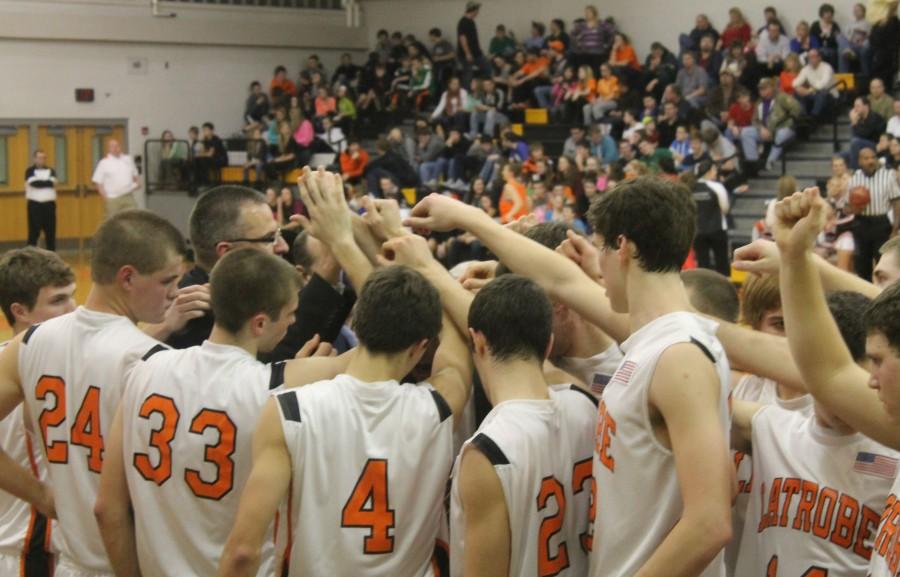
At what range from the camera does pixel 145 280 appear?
3.60 metres

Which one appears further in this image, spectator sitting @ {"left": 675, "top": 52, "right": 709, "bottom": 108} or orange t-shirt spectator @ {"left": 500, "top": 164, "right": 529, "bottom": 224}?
spectator sitting @ {"left": 675, "top": 52, "right": 709, "bottom": 108}

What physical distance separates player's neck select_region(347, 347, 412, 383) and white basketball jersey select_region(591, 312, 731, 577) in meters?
0.59

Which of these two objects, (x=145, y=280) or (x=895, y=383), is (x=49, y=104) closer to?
(x=145, y=280)

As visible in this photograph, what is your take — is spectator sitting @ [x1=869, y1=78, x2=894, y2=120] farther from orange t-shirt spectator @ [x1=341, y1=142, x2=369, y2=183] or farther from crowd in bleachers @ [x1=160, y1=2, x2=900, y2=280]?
orange t-shirt spectator @ [x1=341, y1=142, x2=369, y2=183]

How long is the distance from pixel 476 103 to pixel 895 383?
21.1 metres

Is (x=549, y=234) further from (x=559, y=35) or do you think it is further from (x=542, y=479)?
(x=559, y=35)

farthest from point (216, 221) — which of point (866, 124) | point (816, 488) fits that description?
point (866, 124)

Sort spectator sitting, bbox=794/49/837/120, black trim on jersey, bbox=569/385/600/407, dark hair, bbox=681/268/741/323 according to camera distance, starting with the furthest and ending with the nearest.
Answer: spectator sitting, bbox=794/49/837/120 → dark hair, bbox=681/268/741/323 → black trim on jersey, bbox=569/385/600/407

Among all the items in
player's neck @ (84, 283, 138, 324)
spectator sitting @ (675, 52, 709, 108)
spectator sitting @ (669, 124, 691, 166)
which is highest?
spectator sitting @ (675, 52, 709, 108)

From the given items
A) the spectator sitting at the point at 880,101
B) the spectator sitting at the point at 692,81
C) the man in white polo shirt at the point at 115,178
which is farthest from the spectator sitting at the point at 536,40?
the man in white polo shirt at the point at 115,178

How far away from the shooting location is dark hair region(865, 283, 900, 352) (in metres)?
2.59

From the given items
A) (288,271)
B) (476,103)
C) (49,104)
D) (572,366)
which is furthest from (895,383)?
(49,104)

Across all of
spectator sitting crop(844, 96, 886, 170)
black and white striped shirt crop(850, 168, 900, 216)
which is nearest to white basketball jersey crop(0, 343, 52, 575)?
black and white striped shirt crop(850, 168, 900, 216)

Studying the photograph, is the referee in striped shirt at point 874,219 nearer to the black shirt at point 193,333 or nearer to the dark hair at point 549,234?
the dark hair at point 549,234
